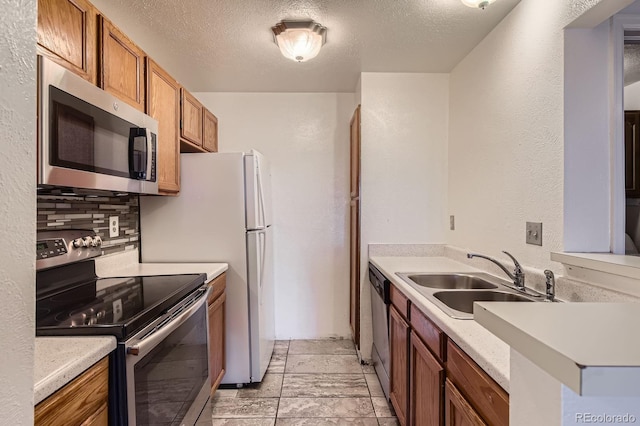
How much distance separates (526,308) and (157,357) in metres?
1.23

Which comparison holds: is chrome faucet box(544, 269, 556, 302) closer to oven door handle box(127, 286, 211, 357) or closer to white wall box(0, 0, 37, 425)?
oven door handle box(127, 286, 211, 357)

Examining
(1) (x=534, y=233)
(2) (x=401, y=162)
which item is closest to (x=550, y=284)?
(1) (x=534, y=233)

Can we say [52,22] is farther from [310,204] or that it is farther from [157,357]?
[310,204]

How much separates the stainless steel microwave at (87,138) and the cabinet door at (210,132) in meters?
1.00

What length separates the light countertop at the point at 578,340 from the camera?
360 mm

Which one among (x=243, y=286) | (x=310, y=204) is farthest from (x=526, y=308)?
(x=310, y=204)

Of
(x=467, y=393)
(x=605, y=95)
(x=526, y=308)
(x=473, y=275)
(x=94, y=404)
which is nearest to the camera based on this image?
(x=526, y=308)

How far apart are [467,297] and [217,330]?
150cm

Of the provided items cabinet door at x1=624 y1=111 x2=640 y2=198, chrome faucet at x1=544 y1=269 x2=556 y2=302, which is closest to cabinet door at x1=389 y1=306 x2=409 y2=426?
chrome faucet at x1=544 y1=269 x2=556 y2=302

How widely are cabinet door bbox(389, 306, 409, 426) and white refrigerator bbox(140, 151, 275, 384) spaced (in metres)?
0.94

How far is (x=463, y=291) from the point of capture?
1601 mm

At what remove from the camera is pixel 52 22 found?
3.84ft

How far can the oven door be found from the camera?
3.54 feet

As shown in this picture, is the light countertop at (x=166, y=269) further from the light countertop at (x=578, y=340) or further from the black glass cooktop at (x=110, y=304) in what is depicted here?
the light countertop at (x=578, y=340)
